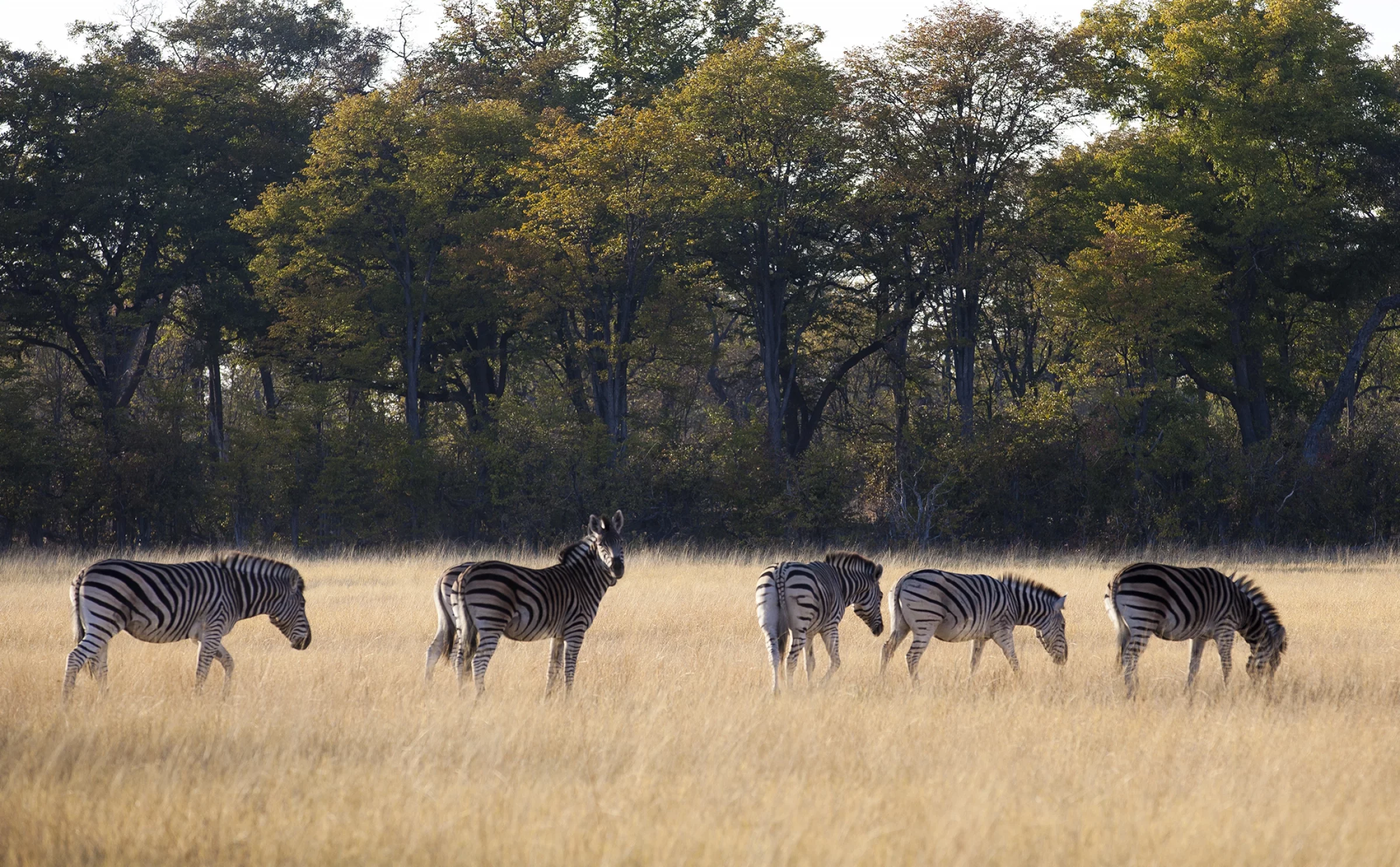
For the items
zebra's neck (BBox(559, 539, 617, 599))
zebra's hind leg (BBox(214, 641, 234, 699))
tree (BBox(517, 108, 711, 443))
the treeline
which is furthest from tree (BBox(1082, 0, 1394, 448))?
zebra's hind leg (BBox(214, 641, 234, 699))

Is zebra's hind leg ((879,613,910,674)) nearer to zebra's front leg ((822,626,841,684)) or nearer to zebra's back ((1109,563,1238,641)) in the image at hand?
zebra's front leg ((822,626,841,684))

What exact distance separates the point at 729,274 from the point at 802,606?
92.1 ft

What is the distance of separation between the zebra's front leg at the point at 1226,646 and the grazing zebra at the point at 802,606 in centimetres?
329

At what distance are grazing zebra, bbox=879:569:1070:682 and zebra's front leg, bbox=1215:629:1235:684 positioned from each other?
1418 millimetres

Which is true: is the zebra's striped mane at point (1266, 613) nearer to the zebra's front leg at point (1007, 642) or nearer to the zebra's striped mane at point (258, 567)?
the zebra's front leg at point (1007, 642)

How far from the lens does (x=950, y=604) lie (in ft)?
38.6

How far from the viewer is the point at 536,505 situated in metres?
34.1

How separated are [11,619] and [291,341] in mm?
23565

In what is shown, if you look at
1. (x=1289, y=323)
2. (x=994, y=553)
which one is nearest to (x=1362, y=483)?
(x=1289, y=323)

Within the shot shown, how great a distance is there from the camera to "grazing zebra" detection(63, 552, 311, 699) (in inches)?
428

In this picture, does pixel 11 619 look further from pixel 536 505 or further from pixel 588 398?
pixel 588 398

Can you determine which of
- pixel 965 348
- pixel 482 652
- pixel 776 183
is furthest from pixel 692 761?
pixel 776 183

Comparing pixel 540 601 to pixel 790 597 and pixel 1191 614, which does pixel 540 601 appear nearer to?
pixel 790 597

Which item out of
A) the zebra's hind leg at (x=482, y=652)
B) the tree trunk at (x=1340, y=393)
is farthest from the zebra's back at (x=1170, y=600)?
the tree trunk at (x=1340, y=393)
